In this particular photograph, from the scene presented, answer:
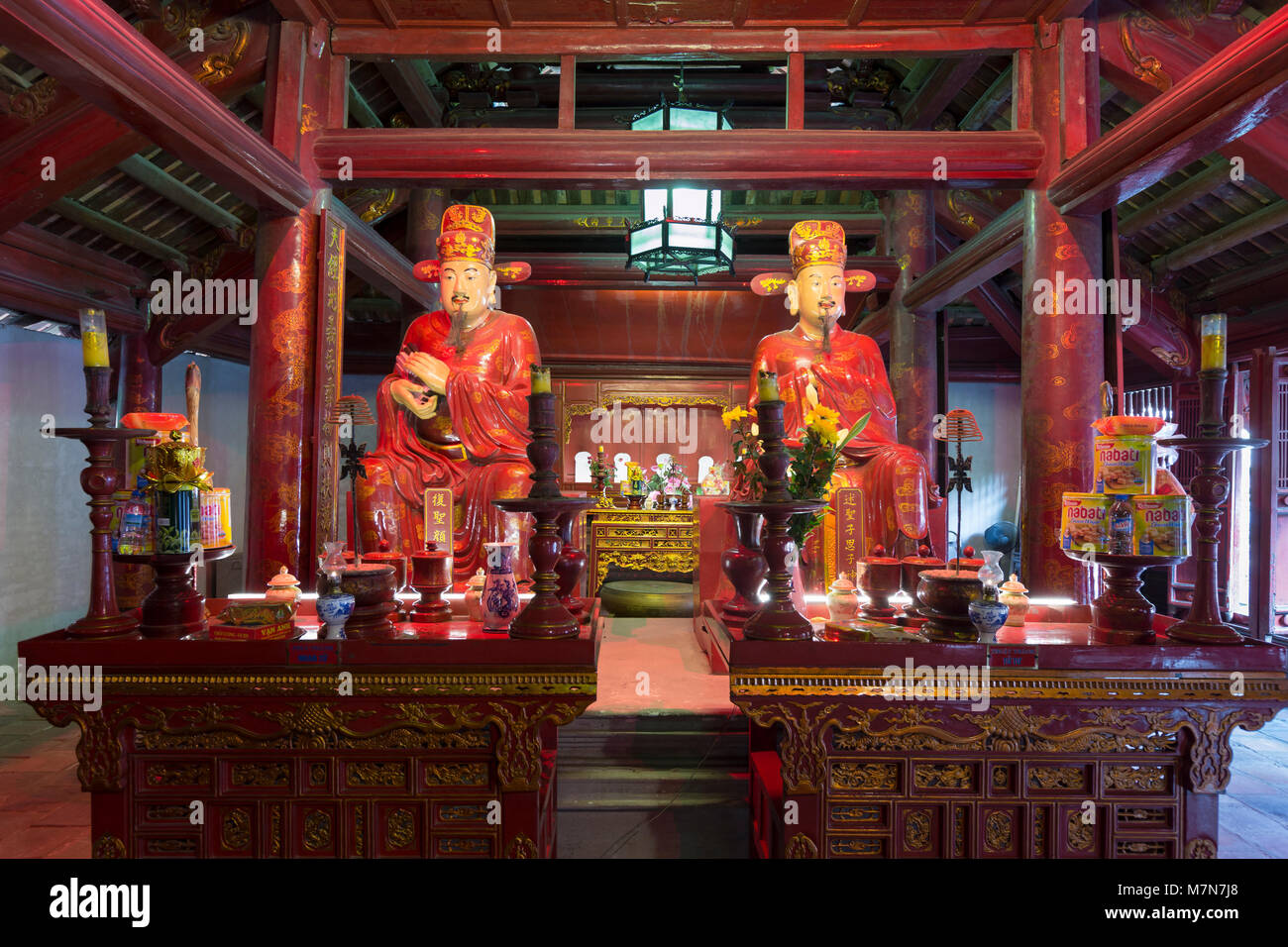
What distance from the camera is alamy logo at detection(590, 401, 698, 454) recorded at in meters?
8.29

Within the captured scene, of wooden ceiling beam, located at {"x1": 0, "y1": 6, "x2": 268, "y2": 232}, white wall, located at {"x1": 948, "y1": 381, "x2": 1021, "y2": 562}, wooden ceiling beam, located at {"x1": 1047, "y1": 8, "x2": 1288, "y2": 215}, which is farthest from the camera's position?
white wall, located at {"x1": 948, "y1": 381, "x2": 1021, "y2": 562}

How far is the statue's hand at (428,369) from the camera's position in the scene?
4246 millimetres

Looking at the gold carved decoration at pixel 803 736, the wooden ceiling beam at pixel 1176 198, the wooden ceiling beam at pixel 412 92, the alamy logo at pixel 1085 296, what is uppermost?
the wooden ceiling beam at pixel 412 92

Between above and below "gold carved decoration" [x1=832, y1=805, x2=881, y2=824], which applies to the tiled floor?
below

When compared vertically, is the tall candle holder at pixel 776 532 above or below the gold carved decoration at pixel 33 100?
below

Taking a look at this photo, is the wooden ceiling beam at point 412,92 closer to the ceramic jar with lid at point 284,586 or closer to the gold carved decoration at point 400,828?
the ceramic jar with lid at point 284,586

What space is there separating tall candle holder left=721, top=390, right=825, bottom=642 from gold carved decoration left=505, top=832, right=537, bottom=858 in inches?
35.7

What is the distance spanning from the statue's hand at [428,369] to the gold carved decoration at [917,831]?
336 cm

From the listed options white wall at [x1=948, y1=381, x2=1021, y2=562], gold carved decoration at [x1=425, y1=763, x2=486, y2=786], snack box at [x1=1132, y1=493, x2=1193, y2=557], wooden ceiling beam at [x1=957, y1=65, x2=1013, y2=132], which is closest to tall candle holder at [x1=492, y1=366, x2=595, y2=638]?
gold carved decoration at [x1=425, y1=763, x2=486, y2=786]

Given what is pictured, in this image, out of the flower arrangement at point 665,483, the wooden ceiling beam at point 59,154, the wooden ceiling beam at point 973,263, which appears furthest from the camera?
the flower arrangement at point 665,483

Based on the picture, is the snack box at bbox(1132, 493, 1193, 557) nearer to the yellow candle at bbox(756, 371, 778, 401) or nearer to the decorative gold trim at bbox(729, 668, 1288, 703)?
the decorative gold trim at bbox(729, 668, 1288, 703)

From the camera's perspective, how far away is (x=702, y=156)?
3996mm

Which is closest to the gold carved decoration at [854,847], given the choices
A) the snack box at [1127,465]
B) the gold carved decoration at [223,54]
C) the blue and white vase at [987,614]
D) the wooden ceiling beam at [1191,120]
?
the blue and white vase at [987,614]

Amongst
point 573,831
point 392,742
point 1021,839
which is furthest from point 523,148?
point 1021,839
